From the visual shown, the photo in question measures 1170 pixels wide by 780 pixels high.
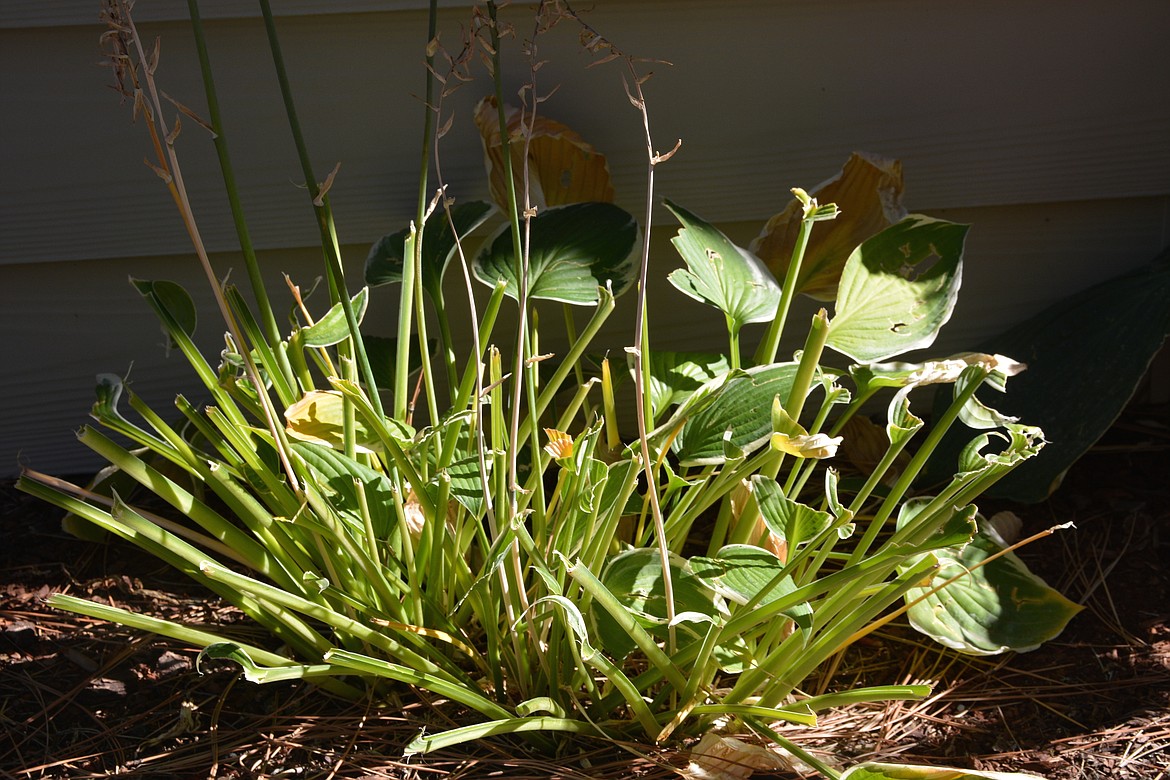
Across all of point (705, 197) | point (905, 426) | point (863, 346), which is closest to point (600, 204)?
point (705, 197)

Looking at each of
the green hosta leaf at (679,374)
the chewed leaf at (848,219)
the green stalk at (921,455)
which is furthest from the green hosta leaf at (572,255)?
the green stalk at (921,455)

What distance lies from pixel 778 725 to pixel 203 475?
55cm

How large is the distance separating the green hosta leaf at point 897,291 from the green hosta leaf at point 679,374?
15 cm

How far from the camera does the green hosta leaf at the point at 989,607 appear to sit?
34.4 inches

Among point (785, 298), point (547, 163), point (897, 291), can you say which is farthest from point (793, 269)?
point (547, 163)

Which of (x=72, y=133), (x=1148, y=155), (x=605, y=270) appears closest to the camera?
(x=605, y=270)

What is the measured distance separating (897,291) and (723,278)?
0.54ft

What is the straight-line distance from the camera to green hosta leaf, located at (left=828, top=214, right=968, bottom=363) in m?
0.88

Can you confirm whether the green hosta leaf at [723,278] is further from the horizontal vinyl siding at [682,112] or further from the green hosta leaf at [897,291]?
the horizontal vinyl siding at [682,112]

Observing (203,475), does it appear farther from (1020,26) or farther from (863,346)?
(1020,26)

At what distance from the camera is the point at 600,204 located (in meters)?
1.01

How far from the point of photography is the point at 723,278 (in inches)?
36.3

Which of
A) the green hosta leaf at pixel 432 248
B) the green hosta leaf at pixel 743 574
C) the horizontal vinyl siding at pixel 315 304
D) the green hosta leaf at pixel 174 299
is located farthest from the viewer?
the horizontal vinyl siding at pixel 315 304

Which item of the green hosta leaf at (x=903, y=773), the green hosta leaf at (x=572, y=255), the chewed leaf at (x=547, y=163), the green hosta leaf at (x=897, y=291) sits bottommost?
the green hosta leaf at (x=903, y=773)
